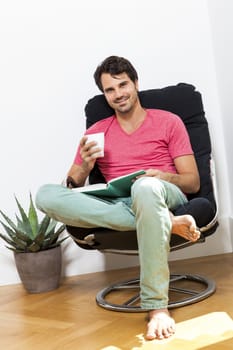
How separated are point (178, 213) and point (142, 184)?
0.23 meters

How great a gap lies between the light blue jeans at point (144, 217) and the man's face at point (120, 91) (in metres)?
0.52

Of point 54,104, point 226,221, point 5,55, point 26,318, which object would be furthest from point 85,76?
point 26,318

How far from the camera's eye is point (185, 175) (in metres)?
2.39

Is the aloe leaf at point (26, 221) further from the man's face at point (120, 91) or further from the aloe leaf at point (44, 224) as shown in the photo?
the man's face at point (120, 91)

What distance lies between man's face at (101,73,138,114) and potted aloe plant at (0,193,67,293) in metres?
0.70

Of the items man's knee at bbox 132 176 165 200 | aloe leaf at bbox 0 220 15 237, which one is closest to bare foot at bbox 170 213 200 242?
man's knee at bbox 132 176 165 200

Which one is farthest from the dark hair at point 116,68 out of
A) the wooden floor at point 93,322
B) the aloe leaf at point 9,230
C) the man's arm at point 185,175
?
the wooden floor at point 93,322

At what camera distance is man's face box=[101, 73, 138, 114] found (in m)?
2.50

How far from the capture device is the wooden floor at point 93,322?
1850 mm

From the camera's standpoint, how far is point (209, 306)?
7.16 ft

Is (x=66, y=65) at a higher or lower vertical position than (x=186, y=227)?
higher

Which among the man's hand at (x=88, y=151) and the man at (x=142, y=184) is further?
the man's hand at (x=88, y=151)

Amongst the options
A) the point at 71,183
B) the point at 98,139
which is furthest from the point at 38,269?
the point at 98,139

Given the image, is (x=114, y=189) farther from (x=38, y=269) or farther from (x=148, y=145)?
(x=38, y=269)
